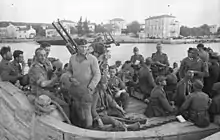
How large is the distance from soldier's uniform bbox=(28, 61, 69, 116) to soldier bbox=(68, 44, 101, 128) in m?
0.27

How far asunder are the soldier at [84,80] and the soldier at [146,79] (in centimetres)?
131

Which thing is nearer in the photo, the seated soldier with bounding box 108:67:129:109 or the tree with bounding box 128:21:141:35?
the seated soldier with bounding box 108:67:129:109

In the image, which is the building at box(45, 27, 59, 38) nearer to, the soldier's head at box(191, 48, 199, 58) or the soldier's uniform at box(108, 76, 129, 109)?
the soldier's uniform at box(108, 76, 129, 109)

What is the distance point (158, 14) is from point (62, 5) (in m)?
2.36

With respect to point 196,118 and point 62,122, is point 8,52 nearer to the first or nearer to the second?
point 62,122

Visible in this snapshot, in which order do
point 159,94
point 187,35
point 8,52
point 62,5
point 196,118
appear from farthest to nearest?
point 187,35, point 62,5, point 8,52, point 159,94, point 196,118

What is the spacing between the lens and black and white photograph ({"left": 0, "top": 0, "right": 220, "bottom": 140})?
9.30 feet

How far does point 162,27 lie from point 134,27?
71 cm

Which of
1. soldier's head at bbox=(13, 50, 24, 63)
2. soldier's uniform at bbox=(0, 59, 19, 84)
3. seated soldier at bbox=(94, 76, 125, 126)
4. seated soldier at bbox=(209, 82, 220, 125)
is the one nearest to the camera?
seated soldier at bbox=(209, 82, 220, 125)

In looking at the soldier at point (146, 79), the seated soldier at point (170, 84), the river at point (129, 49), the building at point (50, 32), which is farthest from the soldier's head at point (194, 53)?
the building at point (50, 32)

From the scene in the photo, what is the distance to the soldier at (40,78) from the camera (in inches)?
115

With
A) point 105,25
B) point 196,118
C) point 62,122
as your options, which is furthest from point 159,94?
point 105,25

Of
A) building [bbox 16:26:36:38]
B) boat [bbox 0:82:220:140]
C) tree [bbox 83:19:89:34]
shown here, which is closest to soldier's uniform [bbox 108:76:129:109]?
boat [bbox 0:82:220:140]

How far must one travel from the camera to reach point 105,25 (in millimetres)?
5945
